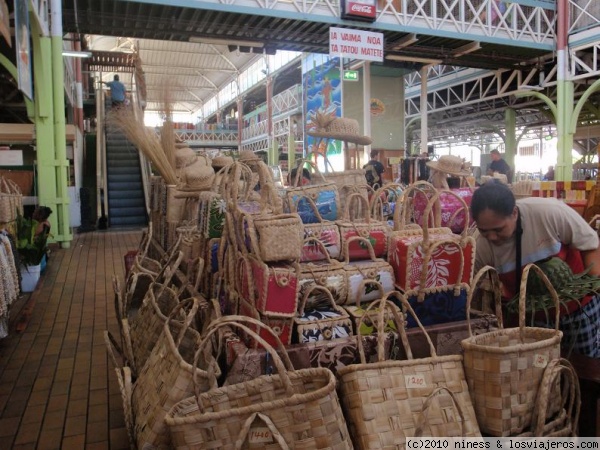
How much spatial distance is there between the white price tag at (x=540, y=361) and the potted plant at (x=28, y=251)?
4.41 m

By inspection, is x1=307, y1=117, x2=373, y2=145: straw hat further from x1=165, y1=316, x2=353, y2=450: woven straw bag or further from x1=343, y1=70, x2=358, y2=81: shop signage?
x1=343, y1=70, x2=358, y2=81: shop signage

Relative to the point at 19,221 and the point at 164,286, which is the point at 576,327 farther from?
the point at 19,221

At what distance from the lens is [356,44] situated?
27.9ft

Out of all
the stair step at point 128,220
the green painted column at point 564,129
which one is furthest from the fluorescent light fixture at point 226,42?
the green painted column at point 564,129

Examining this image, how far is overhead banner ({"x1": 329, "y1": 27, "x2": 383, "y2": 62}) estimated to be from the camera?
27.3 ft

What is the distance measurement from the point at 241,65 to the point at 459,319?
22816 mm

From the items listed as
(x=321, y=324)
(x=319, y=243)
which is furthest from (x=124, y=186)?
(x=321, y=324)

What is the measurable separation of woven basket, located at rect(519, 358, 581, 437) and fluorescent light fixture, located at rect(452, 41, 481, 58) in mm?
9601

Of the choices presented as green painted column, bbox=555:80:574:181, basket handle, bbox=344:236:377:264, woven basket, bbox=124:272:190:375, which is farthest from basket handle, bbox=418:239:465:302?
green painted column, bbox=555:80:574:181

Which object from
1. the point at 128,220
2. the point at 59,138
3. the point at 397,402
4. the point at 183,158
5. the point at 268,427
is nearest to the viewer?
the point at 268,427

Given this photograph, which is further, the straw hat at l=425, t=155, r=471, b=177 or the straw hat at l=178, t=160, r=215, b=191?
the straw hat at l=425, t=155, r=471, b=177

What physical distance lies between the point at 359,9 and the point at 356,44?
2.12ft

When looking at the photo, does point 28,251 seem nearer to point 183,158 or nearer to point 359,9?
point 183,158

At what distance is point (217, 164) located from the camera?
530 centimetres
